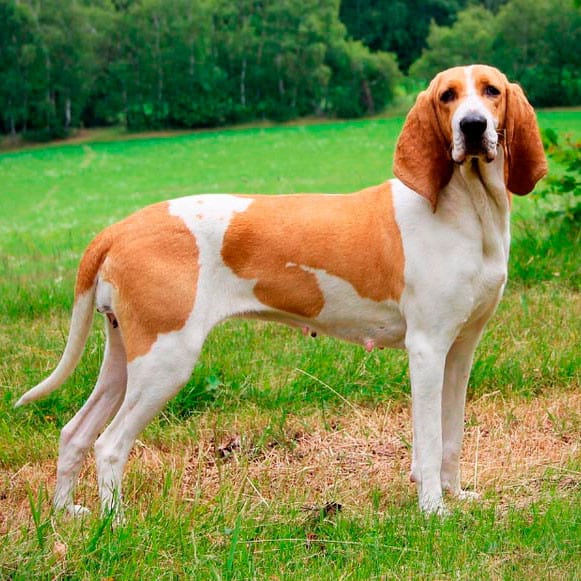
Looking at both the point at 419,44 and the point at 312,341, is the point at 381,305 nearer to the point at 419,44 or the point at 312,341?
the point at 312,341

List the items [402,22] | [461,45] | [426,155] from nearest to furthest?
[426,155] → [461,45] → [402,22]

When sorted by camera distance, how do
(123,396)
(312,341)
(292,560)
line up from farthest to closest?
(312,341) → (123,396) → (292,560)

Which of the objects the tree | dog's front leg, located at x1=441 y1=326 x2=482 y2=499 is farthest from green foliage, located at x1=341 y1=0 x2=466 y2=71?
dog's front leg, located at x1=441 y1=326 x2=482 y2=499

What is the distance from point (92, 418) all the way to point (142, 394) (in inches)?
17.9

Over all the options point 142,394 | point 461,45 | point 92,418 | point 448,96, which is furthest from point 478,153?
point 461,45

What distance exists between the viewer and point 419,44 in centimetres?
4088

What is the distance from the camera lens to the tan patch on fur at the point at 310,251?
3.86 m

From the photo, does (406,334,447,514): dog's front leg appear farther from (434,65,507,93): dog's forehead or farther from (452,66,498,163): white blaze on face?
(434,65,507,93): dog's forehead

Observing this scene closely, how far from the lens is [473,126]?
344 centimetres

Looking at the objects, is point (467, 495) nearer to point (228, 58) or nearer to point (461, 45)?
point (461, 45)

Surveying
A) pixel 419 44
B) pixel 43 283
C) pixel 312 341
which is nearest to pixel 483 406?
pixel 312 341

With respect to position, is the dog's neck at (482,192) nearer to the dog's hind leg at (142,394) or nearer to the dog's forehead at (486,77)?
the dog's forehead at (486,77)

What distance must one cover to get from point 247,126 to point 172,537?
104 ft

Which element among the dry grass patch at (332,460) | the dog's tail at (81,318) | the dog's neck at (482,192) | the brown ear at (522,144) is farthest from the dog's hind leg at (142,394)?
the brown ear at (522,144)
